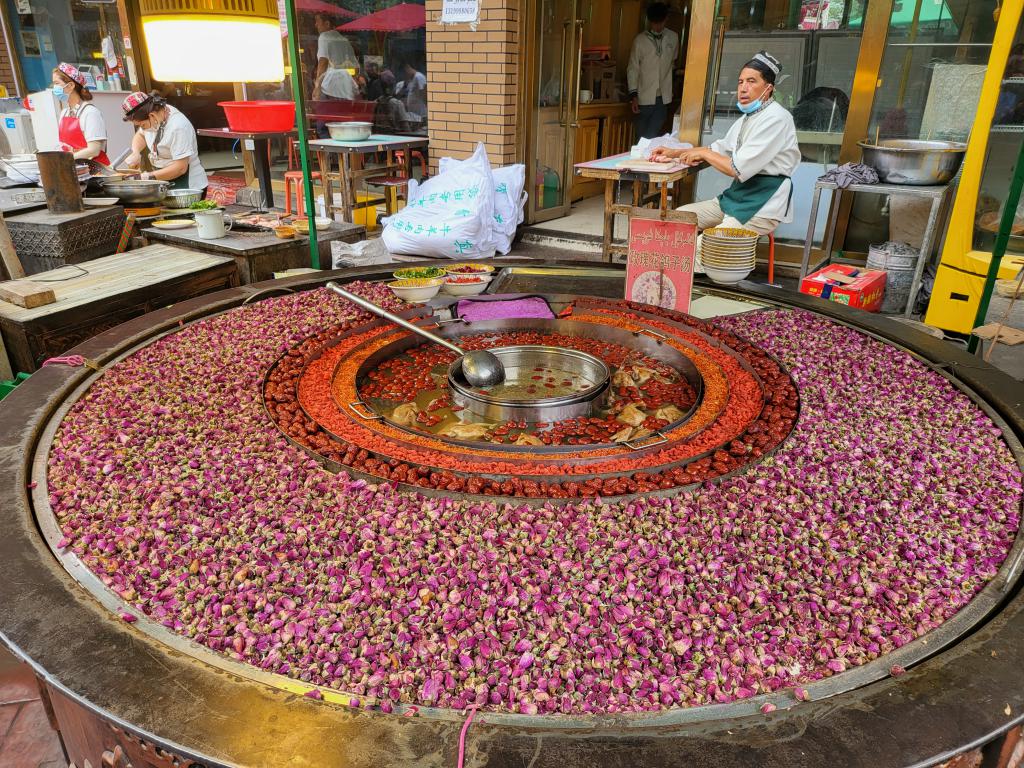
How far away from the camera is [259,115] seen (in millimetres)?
7270

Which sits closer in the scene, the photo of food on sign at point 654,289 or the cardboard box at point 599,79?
the photo of food on sign at point 654,289

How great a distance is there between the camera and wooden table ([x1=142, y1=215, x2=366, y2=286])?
4.39m

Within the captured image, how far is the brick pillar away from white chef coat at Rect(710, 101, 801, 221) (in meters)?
2.76

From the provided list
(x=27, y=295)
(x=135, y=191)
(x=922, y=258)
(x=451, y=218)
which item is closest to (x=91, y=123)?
(x=135, y=191)

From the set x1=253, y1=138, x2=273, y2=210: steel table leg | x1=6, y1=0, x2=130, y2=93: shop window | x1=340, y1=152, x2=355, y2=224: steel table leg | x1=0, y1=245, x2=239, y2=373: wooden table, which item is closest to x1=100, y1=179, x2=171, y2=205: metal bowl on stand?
x1=0, y1=245, x2=239, y2=373: wooden table

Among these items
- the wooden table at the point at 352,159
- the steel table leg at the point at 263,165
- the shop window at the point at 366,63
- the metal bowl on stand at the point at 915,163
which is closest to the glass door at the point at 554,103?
the wooden table at the point at 352,159

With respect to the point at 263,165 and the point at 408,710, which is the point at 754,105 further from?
the point at 263,165

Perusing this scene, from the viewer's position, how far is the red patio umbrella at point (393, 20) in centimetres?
835

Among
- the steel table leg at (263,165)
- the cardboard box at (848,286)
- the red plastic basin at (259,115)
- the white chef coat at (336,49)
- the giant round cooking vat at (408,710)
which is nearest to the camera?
the giant round cooking vat at (408,710)

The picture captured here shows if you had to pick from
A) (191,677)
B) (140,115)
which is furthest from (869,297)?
(140,115)

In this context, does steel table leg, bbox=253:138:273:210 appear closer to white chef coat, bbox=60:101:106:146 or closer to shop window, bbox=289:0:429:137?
shop window, bbox=289:0:429:137

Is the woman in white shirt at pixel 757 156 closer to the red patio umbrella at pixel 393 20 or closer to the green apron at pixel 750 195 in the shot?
the green apron at pixel 750 195

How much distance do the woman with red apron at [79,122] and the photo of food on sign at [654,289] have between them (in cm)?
662

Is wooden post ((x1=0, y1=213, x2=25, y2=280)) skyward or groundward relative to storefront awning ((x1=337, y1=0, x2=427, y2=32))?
groundward
